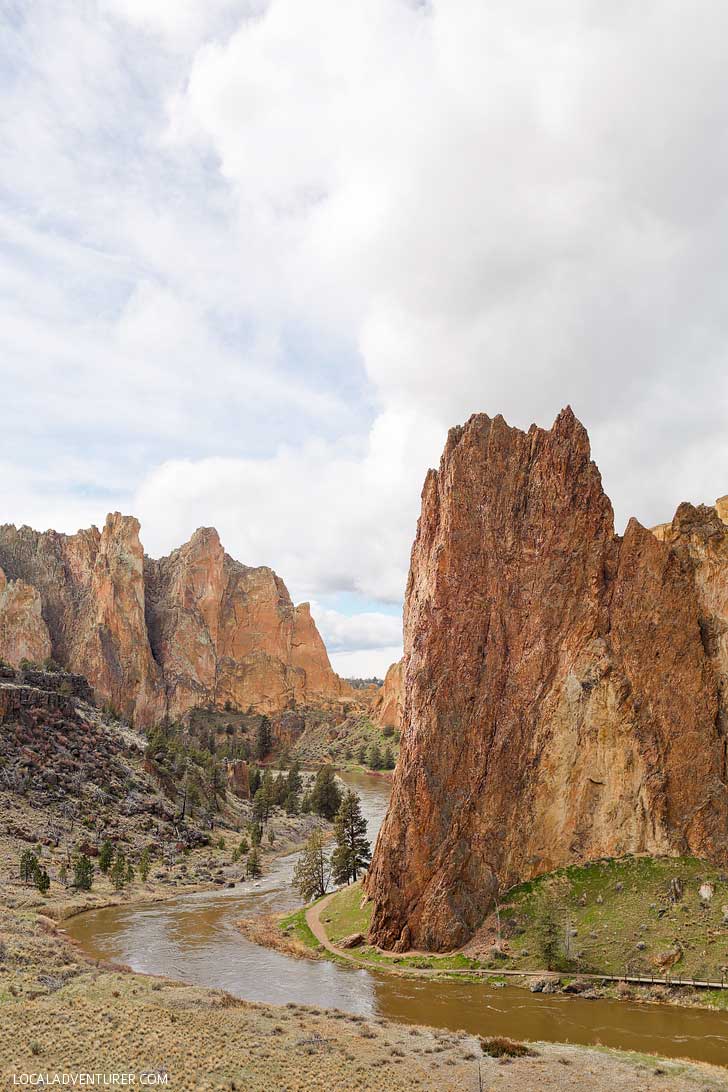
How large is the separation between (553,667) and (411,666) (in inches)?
521

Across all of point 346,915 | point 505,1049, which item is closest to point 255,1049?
point 505,1049

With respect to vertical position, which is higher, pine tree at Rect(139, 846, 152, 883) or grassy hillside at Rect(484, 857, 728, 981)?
grassy hillside at Rect(484, 857, 728, 981)

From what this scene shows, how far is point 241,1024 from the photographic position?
37.4m

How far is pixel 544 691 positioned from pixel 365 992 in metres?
26.0

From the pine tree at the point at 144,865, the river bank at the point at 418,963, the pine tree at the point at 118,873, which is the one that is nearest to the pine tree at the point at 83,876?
the pine tree at the point at 118,873

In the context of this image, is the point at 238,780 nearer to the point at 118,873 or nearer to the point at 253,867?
the point at 253,867

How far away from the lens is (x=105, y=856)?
80.8 meters

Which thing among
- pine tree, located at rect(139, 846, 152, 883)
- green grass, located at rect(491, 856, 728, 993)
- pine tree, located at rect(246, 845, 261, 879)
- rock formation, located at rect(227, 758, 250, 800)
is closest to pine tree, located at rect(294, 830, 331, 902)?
pine tree, located at rect(246, 845, 261, 879)

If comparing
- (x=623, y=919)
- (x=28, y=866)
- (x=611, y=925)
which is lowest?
(x=28, y=866)

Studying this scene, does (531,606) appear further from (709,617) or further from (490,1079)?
(490,1079)

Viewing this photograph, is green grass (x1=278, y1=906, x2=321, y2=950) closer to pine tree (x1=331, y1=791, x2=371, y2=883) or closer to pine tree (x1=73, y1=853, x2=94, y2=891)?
pine tree (x1=331, y1=791, x2=371, y2=883)

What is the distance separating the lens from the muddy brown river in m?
39.8

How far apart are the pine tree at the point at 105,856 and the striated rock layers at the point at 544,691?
1368 inches

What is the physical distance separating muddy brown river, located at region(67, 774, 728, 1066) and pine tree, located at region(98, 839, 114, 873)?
30.8ft
